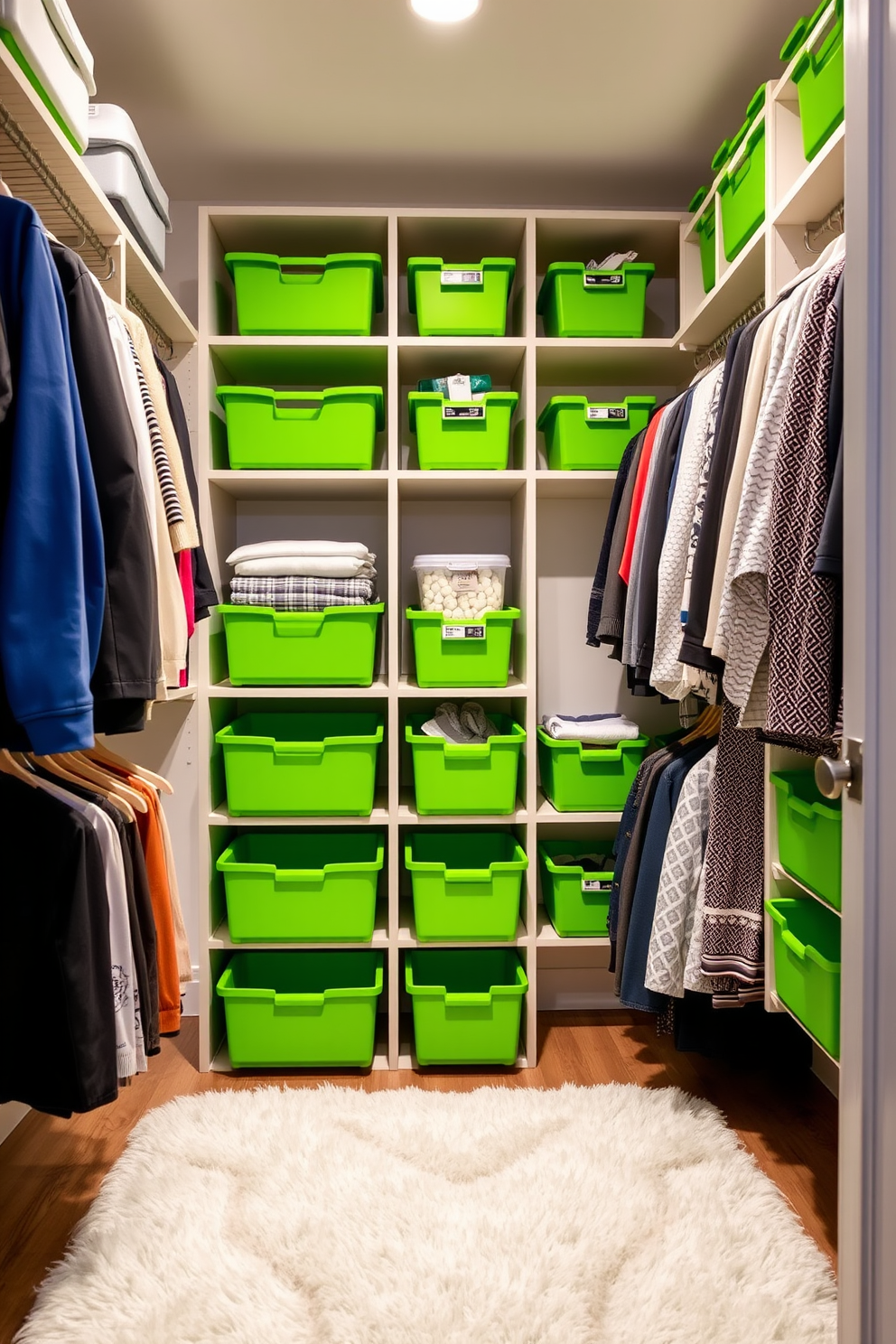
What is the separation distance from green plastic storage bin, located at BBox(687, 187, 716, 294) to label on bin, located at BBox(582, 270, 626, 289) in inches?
8.6

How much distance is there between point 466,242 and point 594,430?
27.3 inches

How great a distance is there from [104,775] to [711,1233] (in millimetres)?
1478

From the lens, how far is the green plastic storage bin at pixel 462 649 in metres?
2.38

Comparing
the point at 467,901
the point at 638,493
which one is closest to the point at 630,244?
the point at 638,493

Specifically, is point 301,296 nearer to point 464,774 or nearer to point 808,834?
point 464,774

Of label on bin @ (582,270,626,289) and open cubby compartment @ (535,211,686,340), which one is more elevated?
open cubby compartment @ (535,211,686,340)

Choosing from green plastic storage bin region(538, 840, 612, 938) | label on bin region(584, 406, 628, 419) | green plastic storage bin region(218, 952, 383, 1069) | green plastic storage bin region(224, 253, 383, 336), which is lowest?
green plastic storage bin region(218, 952, 383, 1069)

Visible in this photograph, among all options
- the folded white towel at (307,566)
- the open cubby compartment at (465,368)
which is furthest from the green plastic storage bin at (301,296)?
the folded white towel at (307,566)

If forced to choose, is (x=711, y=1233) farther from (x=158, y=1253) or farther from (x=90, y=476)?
(x=90, y=476)

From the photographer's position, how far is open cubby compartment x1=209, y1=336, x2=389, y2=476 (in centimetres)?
239

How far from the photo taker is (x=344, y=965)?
2.56 m

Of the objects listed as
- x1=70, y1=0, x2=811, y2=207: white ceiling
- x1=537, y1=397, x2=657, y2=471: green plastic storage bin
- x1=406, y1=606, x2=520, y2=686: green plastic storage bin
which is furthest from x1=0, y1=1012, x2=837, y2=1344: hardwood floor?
x1=70, y1=0, x2=811, y2=207: white ceiling

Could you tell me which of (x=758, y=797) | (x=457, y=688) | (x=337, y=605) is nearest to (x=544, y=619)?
(x=457, y=688)

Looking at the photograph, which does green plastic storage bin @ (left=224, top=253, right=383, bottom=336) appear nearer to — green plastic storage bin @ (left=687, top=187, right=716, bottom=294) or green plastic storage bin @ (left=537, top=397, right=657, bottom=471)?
green plastic storage bin @ (left=537, top=397, right=657, bottom=471)
